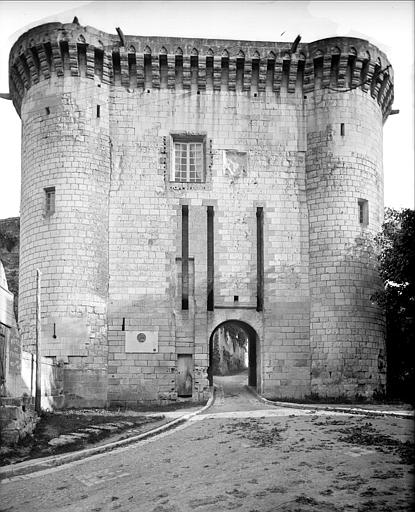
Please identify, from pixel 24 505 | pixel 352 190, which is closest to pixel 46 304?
pixel 352 190

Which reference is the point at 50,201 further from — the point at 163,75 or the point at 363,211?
the point at 363,211

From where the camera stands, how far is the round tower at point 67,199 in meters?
23.5

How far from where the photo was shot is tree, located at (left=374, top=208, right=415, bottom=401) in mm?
21016

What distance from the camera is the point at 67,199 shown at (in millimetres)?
24094

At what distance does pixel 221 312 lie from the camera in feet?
81.0

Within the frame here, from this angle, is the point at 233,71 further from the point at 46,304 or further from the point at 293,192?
the point at 46,304

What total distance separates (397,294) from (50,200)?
11862 mm

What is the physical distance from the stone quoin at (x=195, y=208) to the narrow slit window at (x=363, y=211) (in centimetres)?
7

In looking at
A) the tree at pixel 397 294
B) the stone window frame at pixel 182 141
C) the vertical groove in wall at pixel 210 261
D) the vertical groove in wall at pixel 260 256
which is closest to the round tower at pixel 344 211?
the tree at pixel 397 294

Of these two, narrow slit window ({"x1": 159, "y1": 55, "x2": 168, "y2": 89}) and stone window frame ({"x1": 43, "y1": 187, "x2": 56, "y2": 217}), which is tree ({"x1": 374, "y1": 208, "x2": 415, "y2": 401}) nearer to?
narrow slit window ({"x1": 159, "y1": 55, "x2": 168, "y2": 89})

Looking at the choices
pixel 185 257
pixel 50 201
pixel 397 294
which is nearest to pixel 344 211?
pixel 397 294

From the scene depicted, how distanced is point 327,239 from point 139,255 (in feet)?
20.8

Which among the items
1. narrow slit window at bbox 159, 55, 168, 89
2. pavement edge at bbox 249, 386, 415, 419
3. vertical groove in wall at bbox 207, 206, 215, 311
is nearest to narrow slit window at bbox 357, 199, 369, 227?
vertical groove in wall at bbox 207, 206, 215, 311

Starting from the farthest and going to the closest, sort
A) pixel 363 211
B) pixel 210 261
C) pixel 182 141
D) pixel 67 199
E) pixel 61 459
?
1. pixel 182 141
2. pixel 363 211
3. pixel 210 261
4. pixel 67 199
5. pixel 61 459
